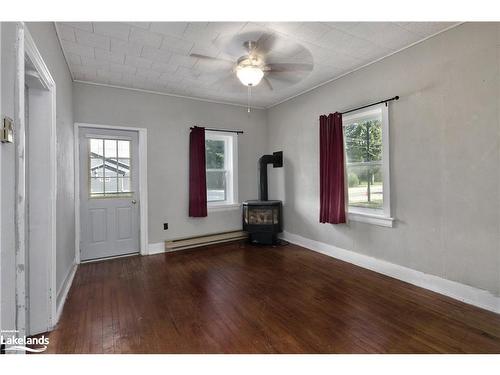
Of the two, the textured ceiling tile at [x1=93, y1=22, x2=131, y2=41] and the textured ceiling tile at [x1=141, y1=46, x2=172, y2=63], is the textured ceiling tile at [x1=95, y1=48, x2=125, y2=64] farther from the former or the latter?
the textured ceiling tile at [x1=93, y1=22, x2=131, y2=41]

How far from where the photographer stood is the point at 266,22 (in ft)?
7.32

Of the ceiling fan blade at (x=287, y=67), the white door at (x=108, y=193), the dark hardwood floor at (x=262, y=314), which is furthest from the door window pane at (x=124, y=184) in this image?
the ceiling fan blade at (x=287, y=67)

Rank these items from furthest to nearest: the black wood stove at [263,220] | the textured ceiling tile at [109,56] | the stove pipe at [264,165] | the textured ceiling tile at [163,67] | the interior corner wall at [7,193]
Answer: the stove pipe at [264,165]
the black wood stove at [263,220]
the textured ceiling tile at [163,67]
the textured ceiling tile at [109,56]
the interior corner wall at [7,193]

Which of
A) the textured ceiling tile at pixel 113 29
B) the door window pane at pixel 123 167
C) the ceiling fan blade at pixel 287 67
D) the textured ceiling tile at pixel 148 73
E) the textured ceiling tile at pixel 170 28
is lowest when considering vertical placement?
the door window pane at pixel 123 167

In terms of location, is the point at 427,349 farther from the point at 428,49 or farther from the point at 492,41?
the point at 428,49

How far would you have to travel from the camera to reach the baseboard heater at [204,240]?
4.18 metres

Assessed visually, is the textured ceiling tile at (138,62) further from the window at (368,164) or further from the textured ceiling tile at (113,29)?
the window at (368,164)

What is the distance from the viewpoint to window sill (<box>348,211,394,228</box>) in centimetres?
298

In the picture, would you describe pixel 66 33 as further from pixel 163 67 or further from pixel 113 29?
pixel 163 67

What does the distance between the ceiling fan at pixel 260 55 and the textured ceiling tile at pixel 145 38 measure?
38 cm

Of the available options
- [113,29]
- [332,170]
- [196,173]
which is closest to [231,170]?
[196,173]

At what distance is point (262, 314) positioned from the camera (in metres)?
2.18

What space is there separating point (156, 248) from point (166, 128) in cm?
198

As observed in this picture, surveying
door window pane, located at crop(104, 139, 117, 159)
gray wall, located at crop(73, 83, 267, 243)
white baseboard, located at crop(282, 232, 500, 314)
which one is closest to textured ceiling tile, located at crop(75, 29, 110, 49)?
gray wall, located at crop(73, 83, 267, 243)
